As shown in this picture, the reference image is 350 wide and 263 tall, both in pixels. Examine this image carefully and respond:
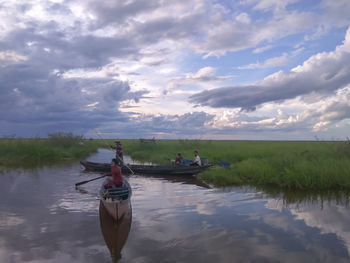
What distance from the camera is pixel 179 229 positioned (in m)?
7.50

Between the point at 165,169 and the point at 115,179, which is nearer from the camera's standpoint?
the point at 115,179

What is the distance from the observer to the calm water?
5969mm

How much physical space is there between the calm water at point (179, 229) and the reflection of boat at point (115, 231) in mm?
28

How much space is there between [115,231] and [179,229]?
188 centimetres

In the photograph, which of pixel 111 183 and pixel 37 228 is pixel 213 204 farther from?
pixel 37 228

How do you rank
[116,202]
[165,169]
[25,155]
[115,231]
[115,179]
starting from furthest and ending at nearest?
[25,155] → [165,169] → [115,179] → [116,202] → [115,231]

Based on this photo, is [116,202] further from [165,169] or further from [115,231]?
[165,169]

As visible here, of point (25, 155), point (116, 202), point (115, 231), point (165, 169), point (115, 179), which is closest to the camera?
point (115, 231)

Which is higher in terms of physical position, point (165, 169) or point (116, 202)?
point (116, 202)

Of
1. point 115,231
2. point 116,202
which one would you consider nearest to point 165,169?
point 116,202

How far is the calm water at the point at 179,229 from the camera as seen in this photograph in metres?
5.97

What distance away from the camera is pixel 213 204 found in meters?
10.2

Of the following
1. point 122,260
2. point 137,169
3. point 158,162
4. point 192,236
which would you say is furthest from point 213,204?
point 158,162

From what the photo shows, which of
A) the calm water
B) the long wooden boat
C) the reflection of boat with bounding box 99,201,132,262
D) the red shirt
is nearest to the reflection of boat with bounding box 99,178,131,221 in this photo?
the reflection of boat with bounding box 99,201,132,262
